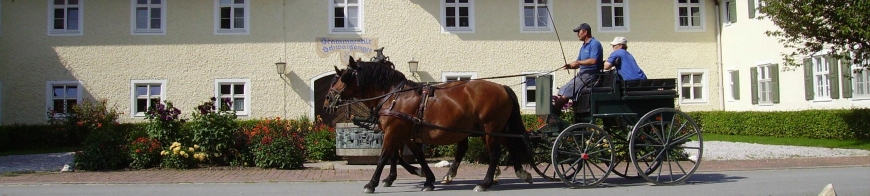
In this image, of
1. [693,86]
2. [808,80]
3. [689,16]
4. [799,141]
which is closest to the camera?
[799,141]

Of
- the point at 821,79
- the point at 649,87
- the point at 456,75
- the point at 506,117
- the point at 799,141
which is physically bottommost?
the point at 799,141

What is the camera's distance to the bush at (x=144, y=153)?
13.1 metres

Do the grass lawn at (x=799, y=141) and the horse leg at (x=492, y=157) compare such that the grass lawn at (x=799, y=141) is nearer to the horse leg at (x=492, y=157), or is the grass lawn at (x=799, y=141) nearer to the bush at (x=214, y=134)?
the horse leg at (x=492, y=157)

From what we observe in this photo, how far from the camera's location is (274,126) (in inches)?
599

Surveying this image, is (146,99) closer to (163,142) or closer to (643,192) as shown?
(163,142)

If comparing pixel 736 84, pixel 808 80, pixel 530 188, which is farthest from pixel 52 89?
pixel 808 80

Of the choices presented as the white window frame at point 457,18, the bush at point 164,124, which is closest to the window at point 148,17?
the white window frame at point 457,18

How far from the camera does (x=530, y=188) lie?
954 cm

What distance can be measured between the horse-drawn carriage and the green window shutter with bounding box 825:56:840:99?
12767 mm

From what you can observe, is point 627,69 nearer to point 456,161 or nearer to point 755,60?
point 456,161

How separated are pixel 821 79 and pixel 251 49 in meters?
16.7

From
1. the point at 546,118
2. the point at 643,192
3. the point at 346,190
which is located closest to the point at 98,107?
the point at 346,190

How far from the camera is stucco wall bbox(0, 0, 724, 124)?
895 inches

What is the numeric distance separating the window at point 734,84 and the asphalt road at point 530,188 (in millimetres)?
13575
